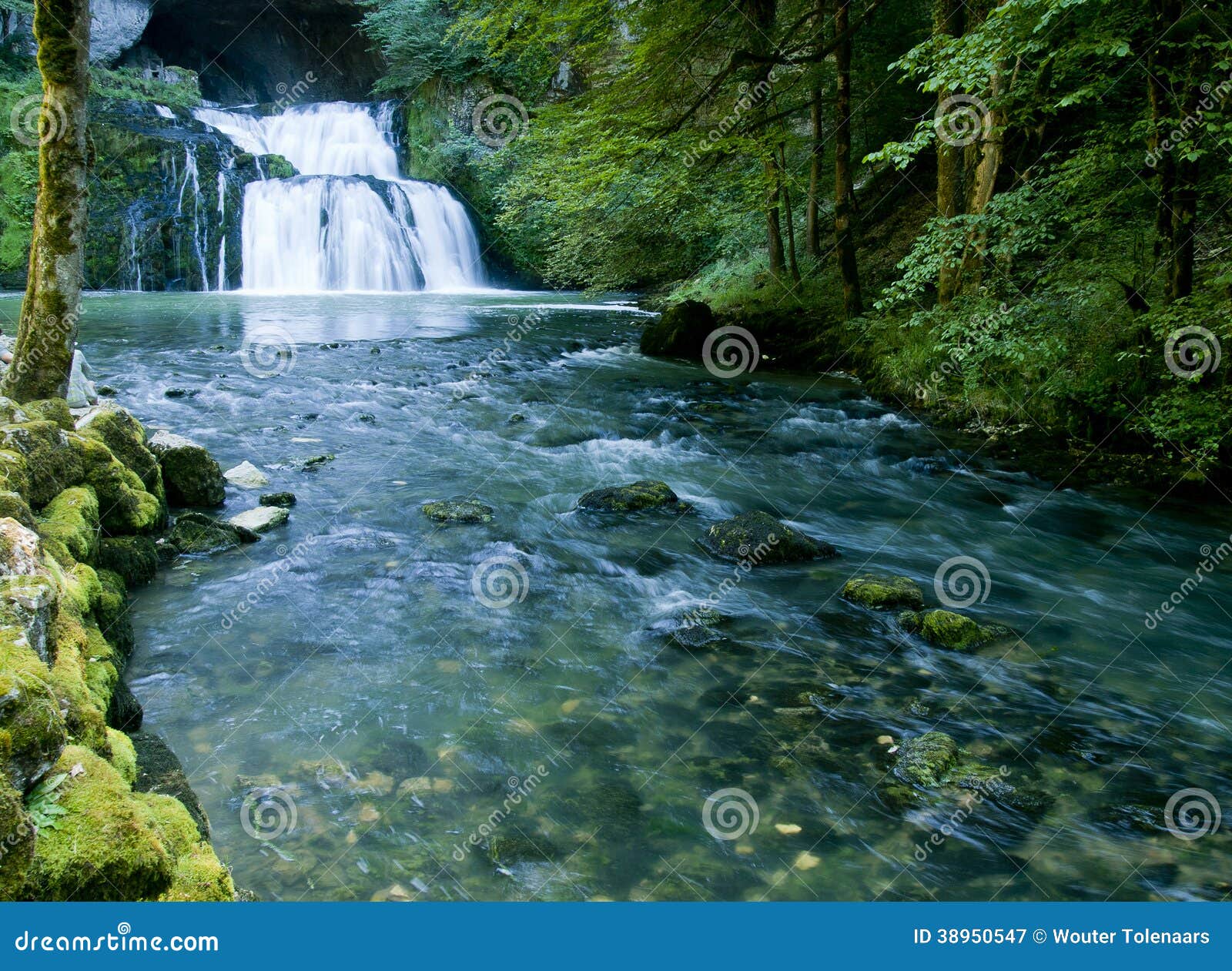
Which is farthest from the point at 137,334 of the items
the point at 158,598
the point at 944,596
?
the point at 944,596

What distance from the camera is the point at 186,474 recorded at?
22.8 feet

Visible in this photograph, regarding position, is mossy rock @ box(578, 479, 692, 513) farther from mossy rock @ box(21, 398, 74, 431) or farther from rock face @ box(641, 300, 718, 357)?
rock face @ box(641, 300, 718, 357)

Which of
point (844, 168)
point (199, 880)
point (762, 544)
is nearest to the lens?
point (199, 880)

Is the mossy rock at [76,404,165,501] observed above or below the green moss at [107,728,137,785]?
above

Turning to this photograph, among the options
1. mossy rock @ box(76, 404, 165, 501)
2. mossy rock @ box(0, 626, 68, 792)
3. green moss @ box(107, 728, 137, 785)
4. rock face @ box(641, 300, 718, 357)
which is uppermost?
rock face @ box(641, 300, 718, 357)

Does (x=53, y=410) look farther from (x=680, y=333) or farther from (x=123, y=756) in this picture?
(x=680, y=333)

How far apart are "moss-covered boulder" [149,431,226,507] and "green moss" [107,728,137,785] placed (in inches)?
176

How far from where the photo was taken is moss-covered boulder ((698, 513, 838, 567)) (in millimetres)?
6500

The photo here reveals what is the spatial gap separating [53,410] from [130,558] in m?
1.15

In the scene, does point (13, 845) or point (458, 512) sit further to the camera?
point (458, 512)

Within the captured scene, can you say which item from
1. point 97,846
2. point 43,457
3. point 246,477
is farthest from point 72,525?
point 246,477

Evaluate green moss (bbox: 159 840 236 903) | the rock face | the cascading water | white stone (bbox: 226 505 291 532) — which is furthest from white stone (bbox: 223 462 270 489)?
the cascading water

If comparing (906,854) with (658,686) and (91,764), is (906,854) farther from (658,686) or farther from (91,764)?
(91,764)

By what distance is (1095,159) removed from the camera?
777 centimetres
